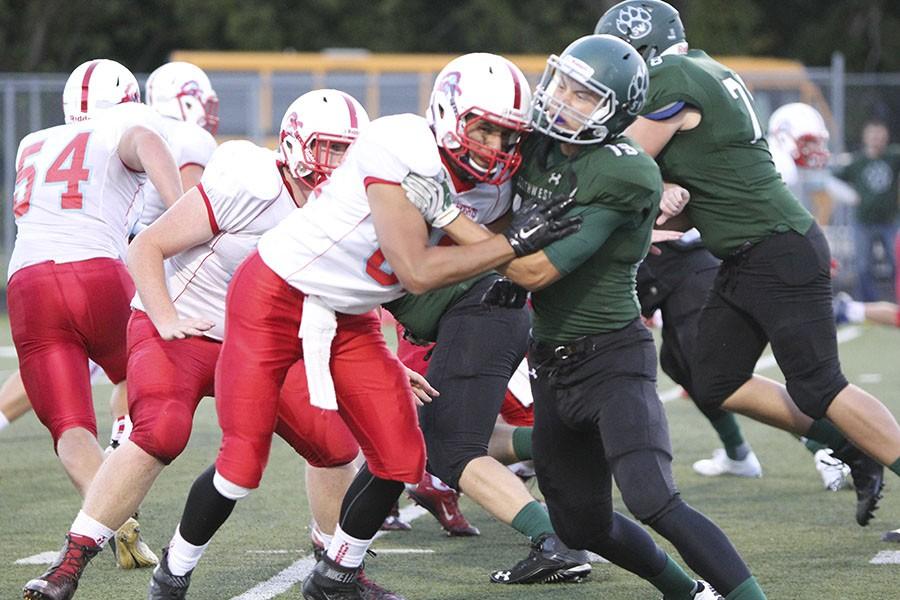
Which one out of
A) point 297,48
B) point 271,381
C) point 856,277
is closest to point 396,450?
point 271,381

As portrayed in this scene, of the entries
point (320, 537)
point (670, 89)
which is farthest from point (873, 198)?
point (320, 537)

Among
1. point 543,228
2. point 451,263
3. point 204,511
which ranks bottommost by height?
point 204,511

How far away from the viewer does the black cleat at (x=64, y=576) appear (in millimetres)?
4492

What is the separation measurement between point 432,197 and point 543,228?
292mm

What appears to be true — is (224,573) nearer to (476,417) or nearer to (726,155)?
(476,417)

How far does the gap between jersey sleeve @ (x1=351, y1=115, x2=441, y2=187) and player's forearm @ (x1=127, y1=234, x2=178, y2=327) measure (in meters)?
0.77

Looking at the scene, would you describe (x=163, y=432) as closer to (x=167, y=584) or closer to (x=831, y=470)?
(x=167, y=584)

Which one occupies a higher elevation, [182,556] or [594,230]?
[594,230]

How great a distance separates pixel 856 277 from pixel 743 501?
376 inches

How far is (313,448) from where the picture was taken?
191 inches

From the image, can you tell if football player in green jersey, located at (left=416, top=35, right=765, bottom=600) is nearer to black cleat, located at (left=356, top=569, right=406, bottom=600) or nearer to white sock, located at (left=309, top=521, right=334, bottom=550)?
black cleat, located at (left=356, top=569, right=406, bottom=600)

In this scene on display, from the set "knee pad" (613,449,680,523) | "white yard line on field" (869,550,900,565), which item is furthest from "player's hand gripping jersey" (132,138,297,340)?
"white yard line on field" (869,550,900,565)

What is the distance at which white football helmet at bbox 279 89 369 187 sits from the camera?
464cm

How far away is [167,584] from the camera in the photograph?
4.51 metres
